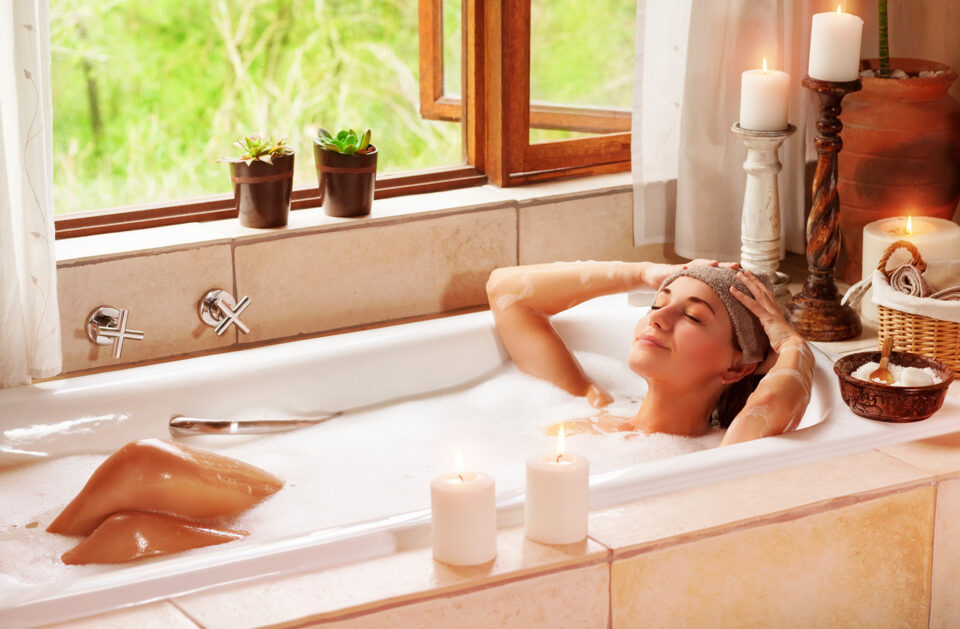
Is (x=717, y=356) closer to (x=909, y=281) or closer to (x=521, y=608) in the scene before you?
(x=909, y=281)

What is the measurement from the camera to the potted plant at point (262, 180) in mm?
2381

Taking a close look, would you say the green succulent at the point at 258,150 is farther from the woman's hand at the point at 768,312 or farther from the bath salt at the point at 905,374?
the bath salt at the point at 905,374

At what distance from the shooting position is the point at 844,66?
2.26m

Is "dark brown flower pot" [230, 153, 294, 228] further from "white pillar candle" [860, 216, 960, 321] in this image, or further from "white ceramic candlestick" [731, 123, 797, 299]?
"white pillar candle" [860, 216, 960, 321]

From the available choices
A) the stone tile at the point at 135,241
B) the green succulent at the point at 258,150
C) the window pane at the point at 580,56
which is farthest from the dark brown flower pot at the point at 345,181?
the window pane at the point at 580,56

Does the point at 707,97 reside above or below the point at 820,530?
above

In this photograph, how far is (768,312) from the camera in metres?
2.04

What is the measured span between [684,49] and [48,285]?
4.75ft

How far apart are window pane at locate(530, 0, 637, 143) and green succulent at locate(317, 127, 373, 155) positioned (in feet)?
1.66

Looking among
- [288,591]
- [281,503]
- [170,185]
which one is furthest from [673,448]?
[170,185]

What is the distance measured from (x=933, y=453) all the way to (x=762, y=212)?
83cm

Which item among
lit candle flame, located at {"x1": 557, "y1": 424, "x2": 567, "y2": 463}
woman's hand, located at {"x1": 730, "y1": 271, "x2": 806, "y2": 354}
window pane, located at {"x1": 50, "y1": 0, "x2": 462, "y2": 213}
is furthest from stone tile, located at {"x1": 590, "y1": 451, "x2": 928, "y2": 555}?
window pane, located at {"x1": 50, "y1": 0, "x2": 462, "y2": 213}

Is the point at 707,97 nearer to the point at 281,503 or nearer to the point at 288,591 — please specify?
the point at 281,503

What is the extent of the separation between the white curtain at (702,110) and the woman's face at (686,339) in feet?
2.30
